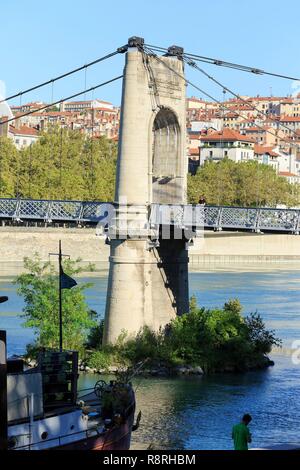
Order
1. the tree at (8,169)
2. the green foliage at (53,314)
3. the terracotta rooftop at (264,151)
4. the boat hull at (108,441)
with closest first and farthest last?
the boat hull at (108,441) < the green foliage at (53,314) < the tree at (8,169) < the terracotta rooftop at (264,151)

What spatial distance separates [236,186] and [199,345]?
3334 inches

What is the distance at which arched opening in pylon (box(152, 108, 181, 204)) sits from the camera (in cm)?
3588

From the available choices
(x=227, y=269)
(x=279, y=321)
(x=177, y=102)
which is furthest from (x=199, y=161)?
A: (x=177, y=102)

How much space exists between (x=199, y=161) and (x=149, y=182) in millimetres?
120338

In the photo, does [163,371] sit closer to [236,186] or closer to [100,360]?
[100,360]

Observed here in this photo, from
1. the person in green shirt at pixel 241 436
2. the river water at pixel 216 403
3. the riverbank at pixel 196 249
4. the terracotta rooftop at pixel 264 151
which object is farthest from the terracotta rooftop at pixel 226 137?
the person in green shirt at pixel 241 436

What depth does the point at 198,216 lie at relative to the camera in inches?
1430

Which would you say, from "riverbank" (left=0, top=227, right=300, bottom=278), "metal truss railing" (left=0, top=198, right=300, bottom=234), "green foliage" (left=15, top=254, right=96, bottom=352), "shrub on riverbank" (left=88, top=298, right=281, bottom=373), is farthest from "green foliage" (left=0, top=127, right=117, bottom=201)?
"shrub on riverbank" (left=88, top=298, right=281, bottom=373)

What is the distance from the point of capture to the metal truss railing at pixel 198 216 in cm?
3556

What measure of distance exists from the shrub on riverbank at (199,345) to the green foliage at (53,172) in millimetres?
51400

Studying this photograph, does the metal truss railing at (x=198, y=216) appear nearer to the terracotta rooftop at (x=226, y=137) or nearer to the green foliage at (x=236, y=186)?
the green foliage at (x=236, y=186)

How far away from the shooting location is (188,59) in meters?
36.2

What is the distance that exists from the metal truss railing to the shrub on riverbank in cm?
255

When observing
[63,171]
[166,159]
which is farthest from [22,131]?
[166,159]
